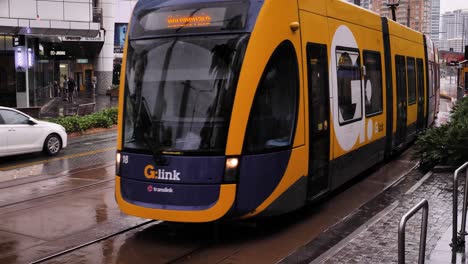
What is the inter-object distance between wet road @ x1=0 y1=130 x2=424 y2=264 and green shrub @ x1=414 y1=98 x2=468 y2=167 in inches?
49.7

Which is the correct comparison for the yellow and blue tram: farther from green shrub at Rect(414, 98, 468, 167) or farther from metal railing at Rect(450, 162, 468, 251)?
green shrub at Rect(414, 98, 468, 167)

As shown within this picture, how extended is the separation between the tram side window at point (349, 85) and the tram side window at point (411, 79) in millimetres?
5209

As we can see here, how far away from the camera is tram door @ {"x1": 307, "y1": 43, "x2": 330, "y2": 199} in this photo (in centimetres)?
833

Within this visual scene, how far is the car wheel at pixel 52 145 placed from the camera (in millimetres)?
16031

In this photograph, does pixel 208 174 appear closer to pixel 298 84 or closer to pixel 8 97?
pixel 298 84

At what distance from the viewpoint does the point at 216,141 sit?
707 cm

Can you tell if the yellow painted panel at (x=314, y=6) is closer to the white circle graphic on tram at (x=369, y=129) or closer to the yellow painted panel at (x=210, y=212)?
the yellow painted panel at (x=210, y=212)

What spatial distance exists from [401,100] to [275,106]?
308 inches

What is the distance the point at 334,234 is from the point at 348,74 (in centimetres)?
332

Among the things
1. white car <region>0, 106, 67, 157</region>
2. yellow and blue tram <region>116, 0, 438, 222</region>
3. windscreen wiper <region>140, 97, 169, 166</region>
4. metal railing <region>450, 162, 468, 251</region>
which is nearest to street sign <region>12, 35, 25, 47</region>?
white car <region>0, 106, 67, 157</region>

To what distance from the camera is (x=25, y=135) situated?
15.2 meters

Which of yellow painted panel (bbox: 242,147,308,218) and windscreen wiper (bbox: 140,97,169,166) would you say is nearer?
windscreen wiper (bbox: 140,97,169,166)

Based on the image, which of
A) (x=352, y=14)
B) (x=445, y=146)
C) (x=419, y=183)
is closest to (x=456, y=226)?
(x=419, y=183)

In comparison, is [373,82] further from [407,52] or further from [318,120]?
[407,52]
